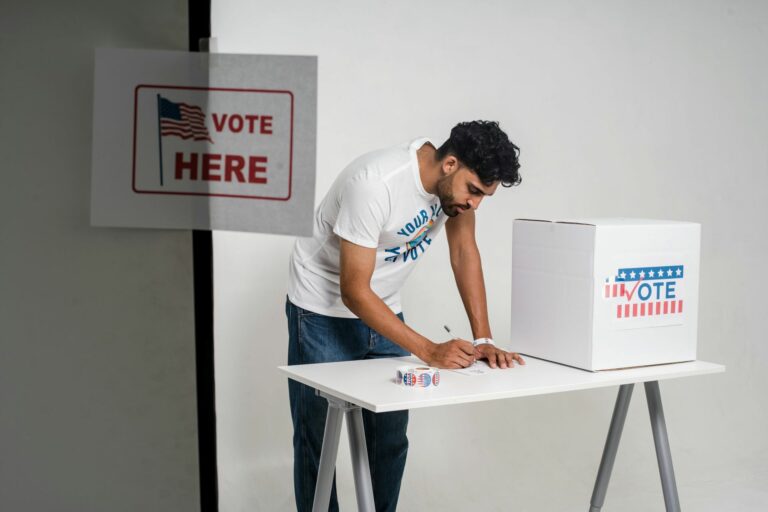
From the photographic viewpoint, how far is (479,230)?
314 centimetres

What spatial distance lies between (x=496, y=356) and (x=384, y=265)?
36cm

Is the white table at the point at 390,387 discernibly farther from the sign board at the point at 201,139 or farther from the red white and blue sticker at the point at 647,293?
the sign board at the point at 201,139

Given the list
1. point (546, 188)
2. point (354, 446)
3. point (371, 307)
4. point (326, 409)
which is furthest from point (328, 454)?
point (546, 188)

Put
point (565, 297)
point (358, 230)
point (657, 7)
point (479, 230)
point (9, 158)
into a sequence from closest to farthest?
point (9, 158) → point (358, 230) → point (565, 297) → point (479, 230) → point (657, 7)

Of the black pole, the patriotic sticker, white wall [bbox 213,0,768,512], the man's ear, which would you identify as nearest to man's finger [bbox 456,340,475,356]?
the patriotic sticker

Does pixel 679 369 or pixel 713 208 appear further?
pixel 713 208

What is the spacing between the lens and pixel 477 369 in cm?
200

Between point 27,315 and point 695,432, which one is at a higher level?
point 27,315

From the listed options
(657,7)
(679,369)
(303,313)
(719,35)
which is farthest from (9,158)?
(719,35)

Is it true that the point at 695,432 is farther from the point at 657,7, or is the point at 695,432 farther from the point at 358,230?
the point at 358,230

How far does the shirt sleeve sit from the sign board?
1288 mm

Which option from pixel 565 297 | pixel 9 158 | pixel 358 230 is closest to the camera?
pixel 9 158

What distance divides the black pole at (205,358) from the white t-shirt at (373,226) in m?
1.30

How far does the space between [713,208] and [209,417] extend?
11.5ft
